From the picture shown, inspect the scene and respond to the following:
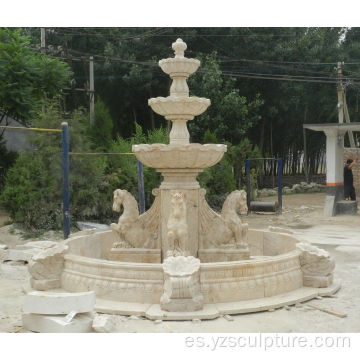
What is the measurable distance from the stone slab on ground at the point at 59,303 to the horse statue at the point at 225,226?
2.65 m

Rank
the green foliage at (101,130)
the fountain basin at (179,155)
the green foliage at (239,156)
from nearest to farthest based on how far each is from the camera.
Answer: the fountain basin at (179,155)
the green foliage at (101,130)
the green foliage at (239,156)

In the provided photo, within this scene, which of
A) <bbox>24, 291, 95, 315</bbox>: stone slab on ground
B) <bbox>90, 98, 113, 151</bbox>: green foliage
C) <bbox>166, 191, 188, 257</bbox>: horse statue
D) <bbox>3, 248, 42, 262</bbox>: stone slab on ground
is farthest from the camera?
<bbox>90, 98, 113, 151</bbox>: green foliage

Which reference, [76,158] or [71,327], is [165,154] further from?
[76,158]

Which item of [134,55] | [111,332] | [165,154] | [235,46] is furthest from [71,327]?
[235,46]

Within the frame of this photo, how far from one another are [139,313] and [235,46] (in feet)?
61.1

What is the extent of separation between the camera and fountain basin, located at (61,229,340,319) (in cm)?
569

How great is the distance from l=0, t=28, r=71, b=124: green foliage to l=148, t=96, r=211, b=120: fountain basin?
810cm

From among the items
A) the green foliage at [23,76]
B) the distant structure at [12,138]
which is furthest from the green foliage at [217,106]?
the distant structure at [12,138]

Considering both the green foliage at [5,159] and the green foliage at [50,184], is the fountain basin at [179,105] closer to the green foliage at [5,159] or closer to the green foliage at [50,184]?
the green foliage at [50,184]

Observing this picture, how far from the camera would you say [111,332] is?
195 inches

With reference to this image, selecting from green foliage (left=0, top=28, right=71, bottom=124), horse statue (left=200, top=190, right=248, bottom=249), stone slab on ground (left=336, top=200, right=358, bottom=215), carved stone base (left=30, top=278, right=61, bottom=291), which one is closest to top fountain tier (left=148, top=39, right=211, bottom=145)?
horse statue (left=200, top=190, right=248, bottom=249)

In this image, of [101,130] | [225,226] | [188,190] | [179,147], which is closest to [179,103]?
[179,147]

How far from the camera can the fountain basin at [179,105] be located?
7137mm

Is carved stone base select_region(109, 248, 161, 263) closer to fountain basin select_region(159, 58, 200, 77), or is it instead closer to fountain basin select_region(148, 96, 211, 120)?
fountain basin select_region(148, 96, 211, 120)
